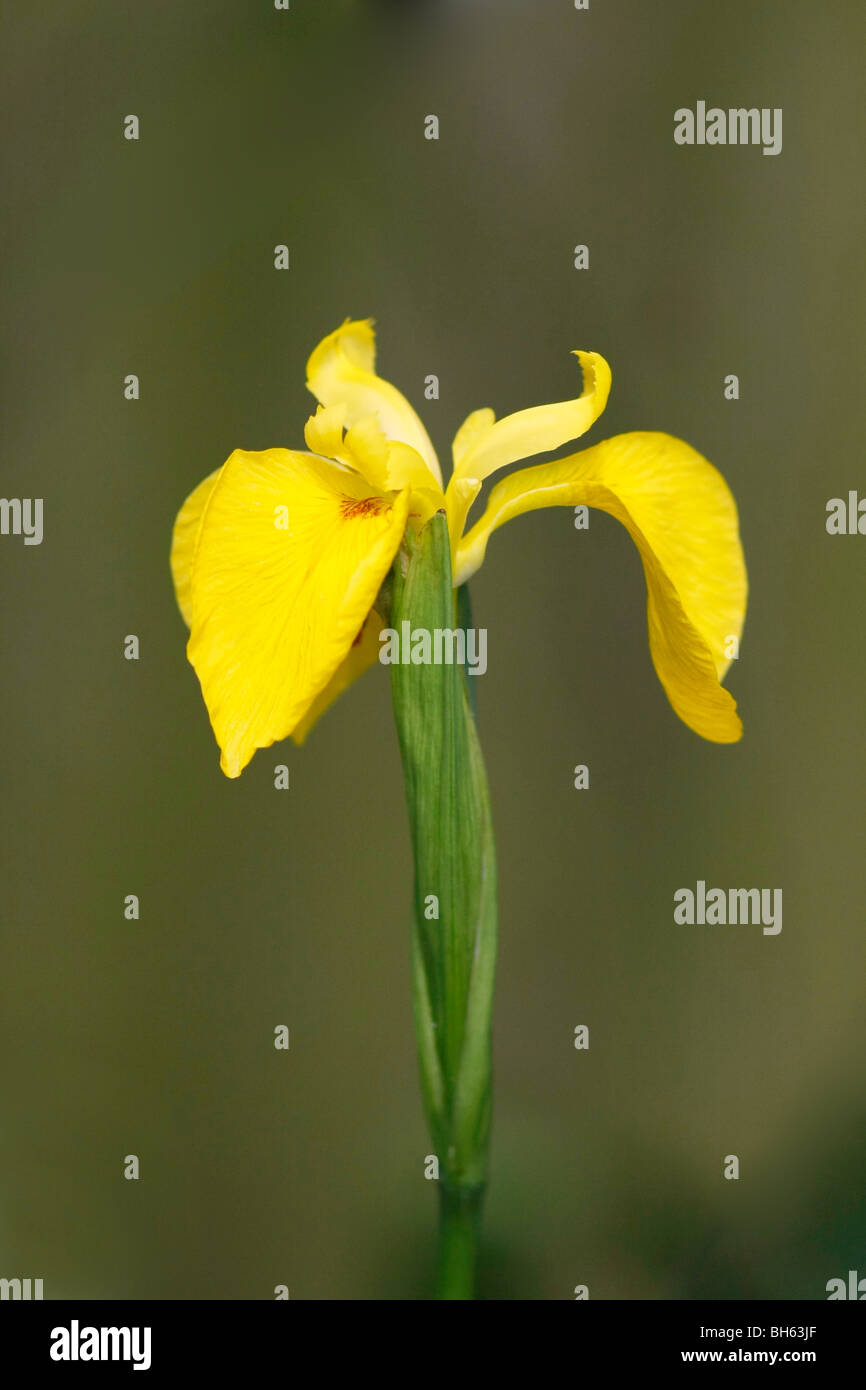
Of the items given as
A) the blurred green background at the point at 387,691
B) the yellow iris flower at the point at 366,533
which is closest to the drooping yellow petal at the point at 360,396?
the yellow iris flower at the point at 366,533

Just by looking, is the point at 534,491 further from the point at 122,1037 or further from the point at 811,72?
the point at 122,1037

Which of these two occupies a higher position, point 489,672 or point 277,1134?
point 489,672

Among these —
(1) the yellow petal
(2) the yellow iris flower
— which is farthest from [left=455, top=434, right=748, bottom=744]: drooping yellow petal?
(1) the yellow petal

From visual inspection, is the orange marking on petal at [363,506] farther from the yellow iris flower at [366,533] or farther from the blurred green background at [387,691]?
the blurred green background at [387,691]

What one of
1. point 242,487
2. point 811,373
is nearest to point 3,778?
point 242,487

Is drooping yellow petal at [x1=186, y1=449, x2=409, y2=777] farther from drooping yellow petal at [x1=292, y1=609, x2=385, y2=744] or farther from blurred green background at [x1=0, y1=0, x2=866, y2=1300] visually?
blurred green background at [x1=0, y1=0, x2=866, y2=1300]

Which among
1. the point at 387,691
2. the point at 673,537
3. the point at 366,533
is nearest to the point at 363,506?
the point at 366,533
